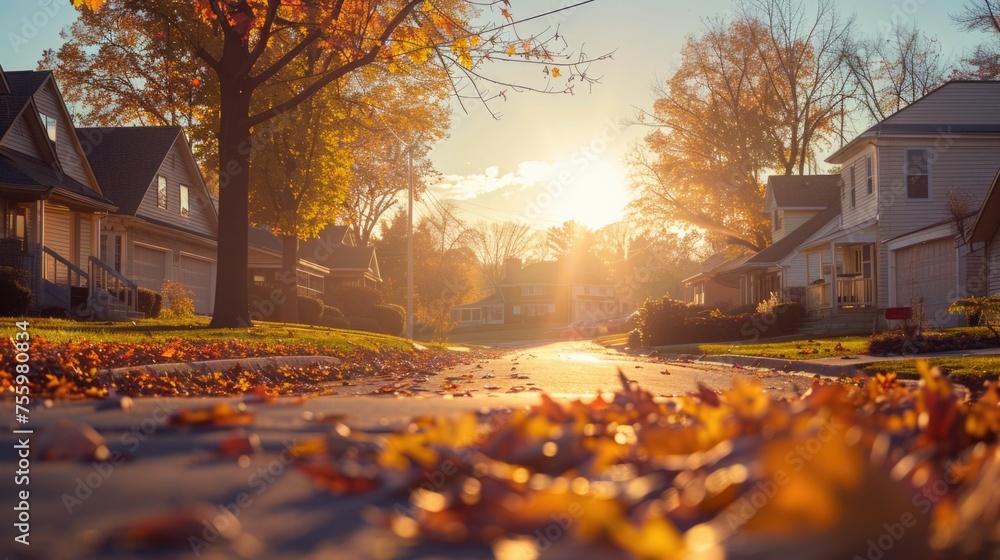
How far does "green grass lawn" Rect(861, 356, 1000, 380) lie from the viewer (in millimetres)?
10789

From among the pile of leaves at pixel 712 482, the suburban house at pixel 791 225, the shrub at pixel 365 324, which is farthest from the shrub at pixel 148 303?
the pile of leaves at pixel 712 482

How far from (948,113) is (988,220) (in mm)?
7845

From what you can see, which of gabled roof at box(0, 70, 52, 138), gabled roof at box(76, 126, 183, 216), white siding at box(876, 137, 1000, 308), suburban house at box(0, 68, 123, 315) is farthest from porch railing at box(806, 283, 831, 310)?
gabled roof at box(0, 70, 52, 138)

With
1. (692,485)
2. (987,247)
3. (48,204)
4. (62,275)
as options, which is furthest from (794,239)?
(692,485)

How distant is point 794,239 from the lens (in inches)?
1574

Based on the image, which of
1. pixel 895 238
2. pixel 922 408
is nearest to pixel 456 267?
pixel 895 238

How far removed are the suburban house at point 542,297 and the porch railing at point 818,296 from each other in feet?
195

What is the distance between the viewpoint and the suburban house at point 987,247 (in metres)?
22.8

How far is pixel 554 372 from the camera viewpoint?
14.9m

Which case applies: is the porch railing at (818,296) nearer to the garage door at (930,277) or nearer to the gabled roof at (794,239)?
the gabled roof at (794,239)

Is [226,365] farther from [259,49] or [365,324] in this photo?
[365,324]

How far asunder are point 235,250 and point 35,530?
56.2 feet

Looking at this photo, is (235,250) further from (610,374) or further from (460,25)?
(610,374)

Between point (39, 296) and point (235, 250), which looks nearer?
point (235, 250)
